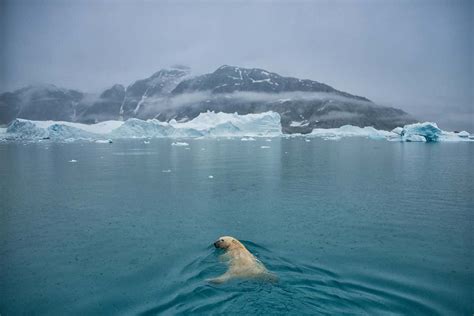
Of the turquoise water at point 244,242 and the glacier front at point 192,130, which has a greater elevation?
the glacier front at point 192,130

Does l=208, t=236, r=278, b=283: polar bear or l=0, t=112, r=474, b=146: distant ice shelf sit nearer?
l=208, t=236, r=278, b=283: polar bear

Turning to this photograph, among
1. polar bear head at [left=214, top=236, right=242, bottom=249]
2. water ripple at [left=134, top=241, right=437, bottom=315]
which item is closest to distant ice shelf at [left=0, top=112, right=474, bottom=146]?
polar bear head at [left=214, top=236, right=242, bottom=249]

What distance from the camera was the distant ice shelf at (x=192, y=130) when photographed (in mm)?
69562

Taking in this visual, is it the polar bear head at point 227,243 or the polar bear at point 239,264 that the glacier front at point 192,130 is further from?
the polar bear at point 239,264

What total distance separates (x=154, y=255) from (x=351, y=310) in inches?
215

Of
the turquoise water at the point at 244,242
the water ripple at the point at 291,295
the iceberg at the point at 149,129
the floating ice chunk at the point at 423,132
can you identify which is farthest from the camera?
the iceberg at the point at 149,129

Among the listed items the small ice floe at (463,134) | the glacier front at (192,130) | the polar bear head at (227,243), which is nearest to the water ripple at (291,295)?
the polar bear head at (227,243)

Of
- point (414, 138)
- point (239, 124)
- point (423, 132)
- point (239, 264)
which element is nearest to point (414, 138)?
point (414, 138)

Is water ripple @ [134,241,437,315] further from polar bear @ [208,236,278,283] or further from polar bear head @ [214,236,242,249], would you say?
polar bear head @ [214,236,242,249]

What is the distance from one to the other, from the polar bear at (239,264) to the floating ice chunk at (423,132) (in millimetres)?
64132

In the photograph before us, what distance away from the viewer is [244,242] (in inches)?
412

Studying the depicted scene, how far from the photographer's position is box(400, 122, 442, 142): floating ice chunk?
63.3m

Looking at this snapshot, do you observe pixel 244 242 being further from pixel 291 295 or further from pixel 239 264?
pixel 291 295

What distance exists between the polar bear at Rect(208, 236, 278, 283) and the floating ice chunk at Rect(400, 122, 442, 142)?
64.1m
